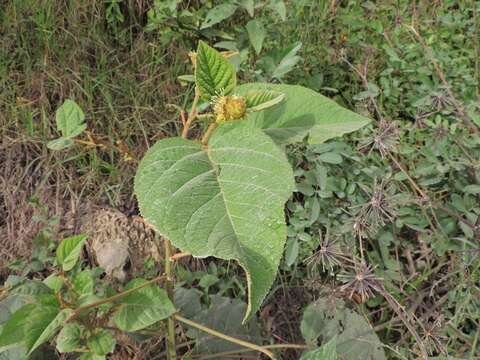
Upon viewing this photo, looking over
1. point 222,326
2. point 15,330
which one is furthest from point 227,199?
point 222,326

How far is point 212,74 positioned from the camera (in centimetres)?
87

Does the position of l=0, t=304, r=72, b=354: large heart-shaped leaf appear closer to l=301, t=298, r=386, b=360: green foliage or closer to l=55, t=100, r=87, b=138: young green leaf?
l=55, t=100, r=87, b=138: young green leaf

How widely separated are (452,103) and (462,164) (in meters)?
0.19

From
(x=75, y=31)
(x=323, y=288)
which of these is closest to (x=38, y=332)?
(x=323, y=288)

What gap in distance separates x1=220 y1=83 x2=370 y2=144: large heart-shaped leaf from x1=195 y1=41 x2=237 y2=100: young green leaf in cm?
4

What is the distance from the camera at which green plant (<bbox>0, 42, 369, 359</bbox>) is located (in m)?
0.72

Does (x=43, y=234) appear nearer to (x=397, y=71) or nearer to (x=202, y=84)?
(x=202, y=84)

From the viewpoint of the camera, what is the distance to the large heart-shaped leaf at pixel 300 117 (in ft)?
2.97

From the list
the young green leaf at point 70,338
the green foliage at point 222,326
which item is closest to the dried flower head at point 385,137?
the green foliage at point 222,326

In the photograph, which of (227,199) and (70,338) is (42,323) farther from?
(227,199)

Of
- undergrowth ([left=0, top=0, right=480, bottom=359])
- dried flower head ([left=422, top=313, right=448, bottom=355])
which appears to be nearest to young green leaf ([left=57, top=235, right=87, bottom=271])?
undergrowth ([left=0, top=0, right=480, bottom=359])

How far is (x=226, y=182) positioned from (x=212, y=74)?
0.60 ft

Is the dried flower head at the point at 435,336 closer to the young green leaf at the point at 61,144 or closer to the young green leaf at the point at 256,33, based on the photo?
the young green leaf at the point at 61,144

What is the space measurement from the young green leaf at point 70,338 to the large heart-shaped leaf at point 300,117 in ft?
1.70
